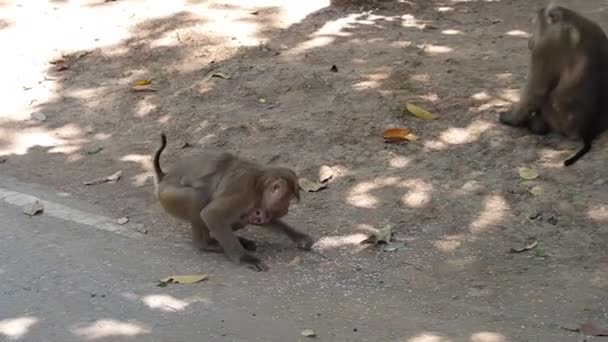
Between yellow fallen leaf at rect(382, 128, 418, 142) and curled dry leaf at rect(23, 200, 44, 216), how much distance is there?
242 cm

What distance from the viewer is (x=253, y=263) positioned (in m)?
5.29

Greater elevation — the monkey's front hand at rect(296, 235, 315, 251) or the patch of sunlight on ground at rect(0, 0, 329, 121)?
the patch of sunlight on ground at rect(0, 0, 329, 121)

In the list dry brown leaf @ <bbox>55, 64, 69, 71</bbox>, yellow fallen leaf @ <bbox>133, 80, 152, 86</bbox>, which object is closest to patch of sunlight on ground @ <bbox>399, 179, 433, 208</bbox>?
yellow fallen leaf @ <bbox>133, 80, 152, 86</bbox>

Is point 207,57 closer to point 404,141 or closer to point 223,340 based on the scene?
point 404,141

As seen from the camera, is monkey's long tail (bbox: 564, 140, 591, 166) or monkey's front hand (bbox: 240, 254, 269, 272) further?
monkey's long tail (bbox: 564, 140, 591, 166)

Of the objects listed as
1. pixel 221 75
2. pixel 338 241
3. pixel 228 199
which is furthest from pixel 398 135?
pixel 221 75

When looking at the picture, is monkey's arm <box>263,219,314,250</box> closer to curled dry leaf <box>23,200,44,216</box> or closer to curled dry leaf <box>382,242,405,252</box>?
curled dry leaf <box>382,242,405,252</box>

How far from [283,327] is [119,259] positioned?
1.28m

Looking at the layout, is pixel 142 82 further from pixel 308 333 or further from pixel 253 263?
pixel 308 333

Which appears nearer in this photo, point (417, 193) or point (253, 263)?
point (253, 263)

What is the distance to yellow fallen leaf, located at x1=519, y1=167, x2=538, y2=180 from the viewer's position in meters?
6.01

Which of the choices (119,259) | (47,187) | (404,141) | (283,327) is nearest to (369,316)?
(283,327)

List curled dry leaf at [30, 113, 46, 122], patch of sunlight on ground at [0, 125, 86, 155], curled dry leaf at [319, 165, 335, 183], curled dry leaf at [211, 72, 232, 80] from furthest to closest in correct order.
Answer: curled dry leaf at [211, 72, 232, 80] < curled dry leaf at [30, 113, 46, 122] < patch of sunlight on ground at [0, 125, 86, 155] < curled dry leaf at [319, 165, 335, 183]

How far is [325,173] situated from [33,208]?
76.1 inches
